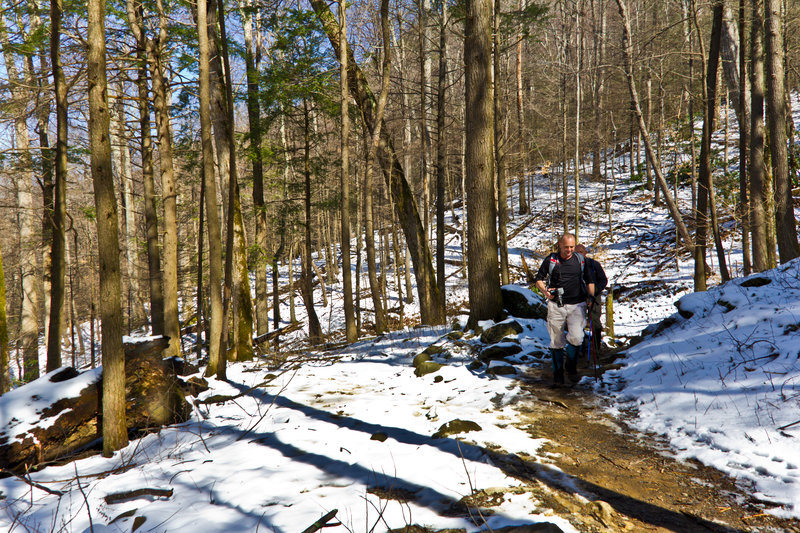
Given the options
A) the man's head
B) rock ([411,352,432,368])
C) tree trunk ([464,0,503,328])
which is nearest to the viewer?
the man's head

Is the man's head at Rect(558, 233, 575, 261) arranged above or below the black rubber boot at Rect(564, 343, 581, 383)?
above

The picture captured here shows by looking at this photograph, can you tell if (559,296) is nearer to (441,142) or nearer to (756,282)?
(756,282)

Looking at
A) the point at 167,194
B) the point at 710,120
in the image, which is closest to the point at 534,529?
the point at 167,194

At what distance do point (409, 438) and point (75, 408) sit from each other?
4.26 m

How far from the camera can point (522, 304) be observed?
8.87 metres

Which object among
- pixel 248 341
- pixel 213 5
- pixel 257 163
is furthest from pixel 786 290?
pixel 257 163

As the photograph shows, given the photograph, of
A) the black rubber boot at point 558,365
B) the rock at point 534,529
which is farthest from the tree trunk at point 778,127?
the rock at point 534,529

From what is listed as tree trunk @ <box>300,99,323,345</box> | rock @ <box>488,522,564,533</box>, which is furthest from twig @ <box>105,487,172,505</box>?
tree trunk @ <box>300,99,323,345</box>

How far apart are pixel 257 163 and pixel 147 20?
4629mm

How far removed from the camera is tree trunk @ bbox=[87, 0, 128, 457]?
4.84m

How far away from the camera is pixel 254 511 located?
3.00 meters

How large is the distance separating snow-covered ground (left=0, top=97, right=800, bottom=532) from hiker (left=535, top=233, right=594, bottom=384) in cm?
70

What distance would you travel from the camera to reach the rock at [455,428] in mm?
4250

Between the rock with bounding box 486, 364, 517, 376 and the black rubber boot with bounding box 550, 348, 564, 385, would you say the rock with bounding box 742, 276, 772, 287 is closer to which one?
the black rubber boot with bounding box 550, 348, 564, 385
